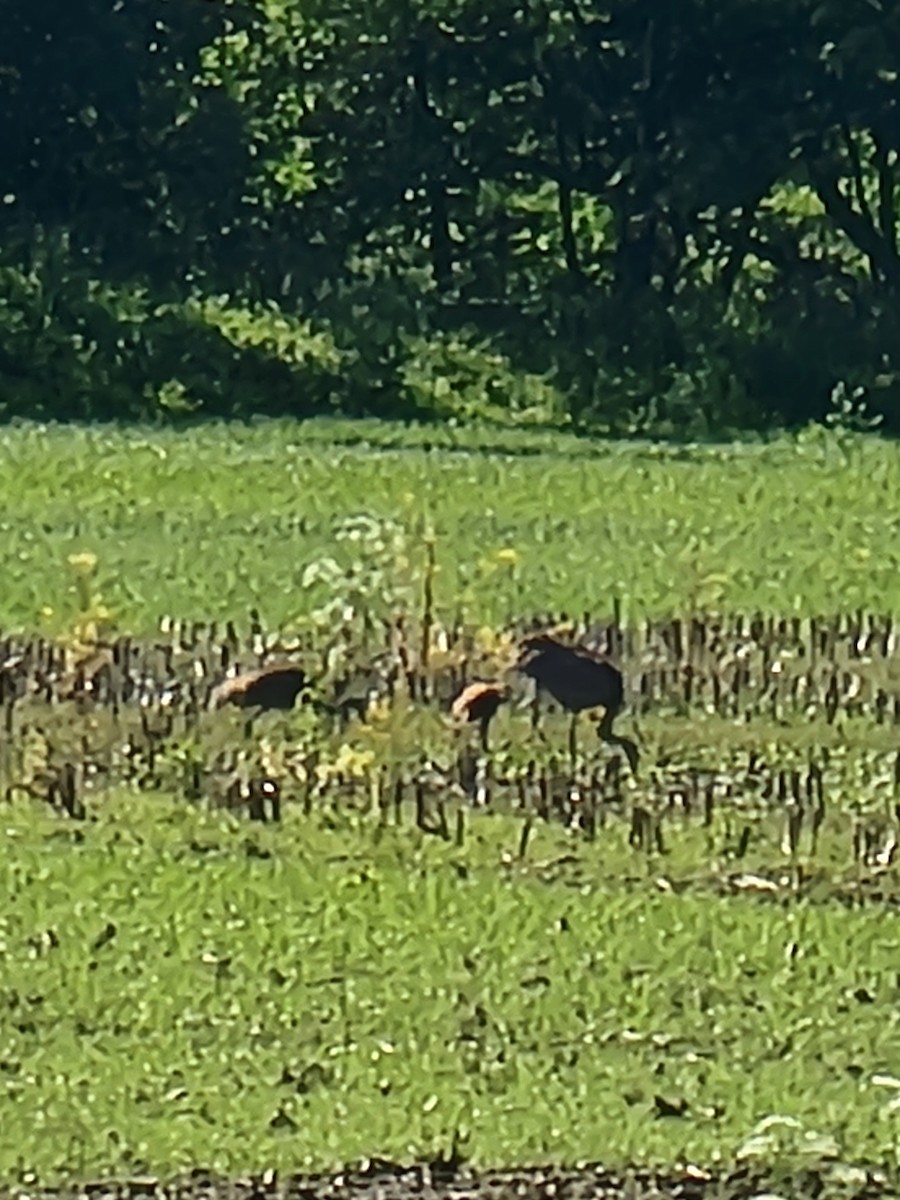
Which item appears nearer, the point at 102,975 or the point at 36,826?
the point at 102,975

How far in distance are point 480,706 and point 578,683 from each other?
0.32 metres

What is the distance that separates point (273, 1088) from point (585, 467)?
14786 mm

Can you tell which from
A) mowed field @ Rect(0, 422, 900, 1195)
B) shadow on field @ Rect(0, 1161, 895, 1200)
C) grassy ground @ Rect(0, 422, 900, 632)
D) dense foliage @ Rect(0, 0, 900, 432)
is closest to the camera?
shadow on field @ Rect(0, 1161, 895, 1200)

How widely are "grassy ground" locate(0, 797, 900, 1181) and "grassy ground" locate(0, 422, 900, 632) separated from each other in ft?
12.6

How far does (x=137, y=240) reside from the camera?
31.6 meters

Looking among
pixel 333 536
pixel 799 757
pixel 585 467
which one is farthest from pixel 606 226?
pixel 799 757

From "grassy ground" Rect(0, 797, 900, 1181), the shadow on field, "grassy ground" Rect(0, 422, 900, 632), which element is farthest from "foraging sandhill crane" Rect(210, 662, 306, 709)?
the shadow on field

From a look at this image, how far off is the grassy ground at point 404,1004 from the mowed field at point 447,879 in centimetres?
1

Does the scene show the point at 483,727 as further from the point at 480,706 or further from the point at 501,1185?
the point at 501,1185

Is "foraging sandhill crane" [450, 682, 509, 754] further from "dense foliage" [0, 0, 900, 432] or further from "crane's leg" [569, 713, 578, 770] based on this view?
"dense foliage" [0, 0, 900, 432]

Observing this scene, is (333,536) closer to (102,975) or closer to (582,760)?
(582,760)

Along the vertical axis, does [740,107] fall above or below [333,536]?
above

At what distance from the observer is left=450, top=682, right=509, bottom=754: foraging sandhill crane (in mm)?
11188

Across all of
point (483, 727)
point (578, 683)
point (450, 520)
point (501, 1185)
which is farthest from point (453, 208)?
point (501, 1185)
